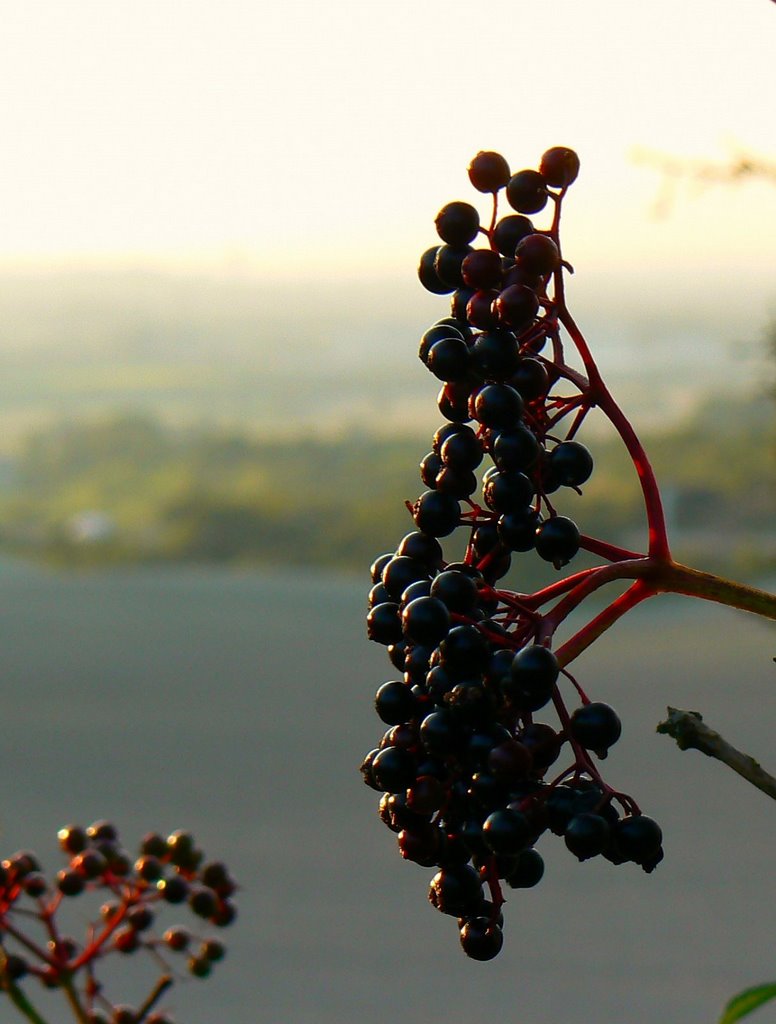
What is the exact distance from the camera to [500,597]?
0.42 metres

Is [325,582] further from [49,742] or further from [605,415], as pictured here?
[605,415]

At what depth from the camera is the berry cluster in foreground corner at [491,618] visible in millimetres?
399

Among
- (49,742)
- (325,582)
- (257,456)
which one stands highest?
(257,456)

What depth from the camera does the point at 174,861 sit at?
0.88 m

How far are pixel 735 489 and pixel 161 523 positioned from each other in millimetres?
2870

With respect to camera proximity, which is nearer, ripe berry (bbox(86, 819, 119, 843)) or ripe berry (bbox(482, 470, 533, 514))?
ripe berry (bbox(482, 470, 533, 514))

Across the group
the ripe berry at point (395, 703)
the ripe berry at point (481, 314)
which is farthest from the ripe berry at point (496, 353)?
the ripe berry at point (395, 703)

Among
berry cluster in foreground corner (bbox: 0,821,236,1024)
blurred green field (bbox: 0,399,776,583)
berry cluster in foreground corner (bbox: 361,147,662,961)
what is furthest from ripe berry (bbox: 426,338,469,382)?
blurred green field (bbox: 0,399,776,583)

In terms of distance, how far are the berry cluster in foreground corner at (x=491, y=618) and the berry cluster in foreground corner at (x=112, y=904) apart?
1.38 ft

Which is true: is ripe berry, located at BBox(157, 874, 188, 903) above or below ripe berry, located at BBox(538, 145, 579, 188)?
below

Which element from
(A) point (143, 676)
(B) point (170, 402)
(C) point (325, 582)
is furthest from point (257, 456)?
(A) point (143, 676)

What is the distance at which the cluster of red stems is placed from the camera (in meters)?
0.40

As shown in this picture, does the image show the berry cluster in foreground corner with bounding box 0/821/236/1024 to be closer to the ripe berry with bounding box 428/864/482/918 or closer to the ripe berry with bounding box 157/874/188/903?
the ripe berry with bounding box 157/874/188/903

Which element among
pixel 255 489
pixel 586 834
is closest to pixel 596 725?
pixel 586 834
